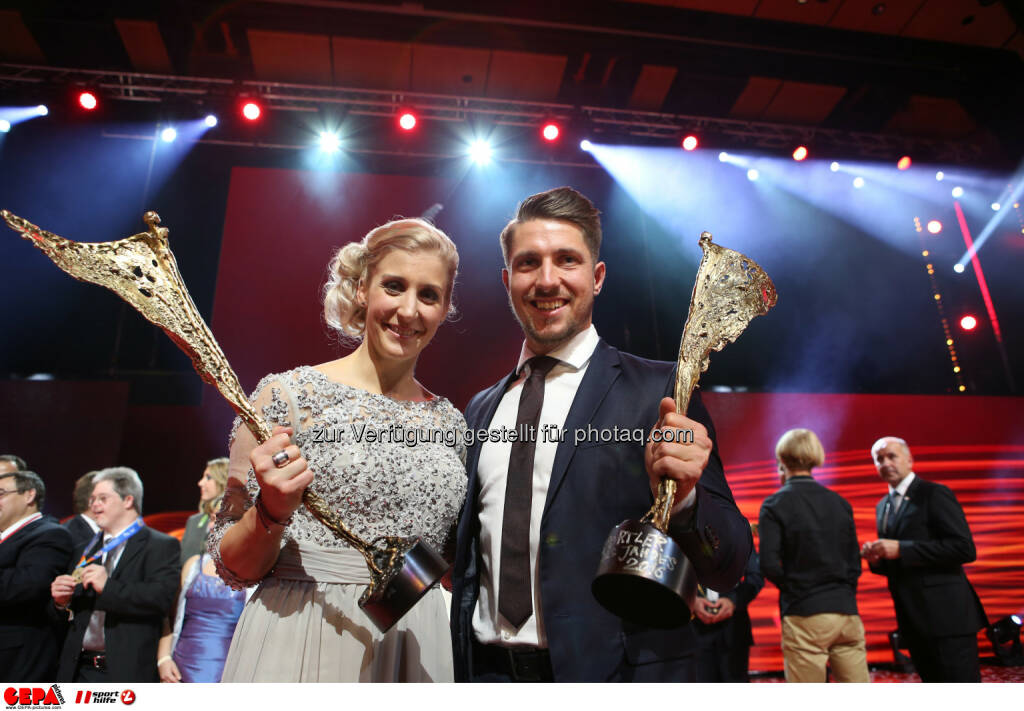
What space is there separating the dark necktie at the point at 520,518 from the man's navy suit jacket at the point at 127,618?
2.69 m

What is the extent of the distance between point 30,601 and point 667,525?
3.56 m

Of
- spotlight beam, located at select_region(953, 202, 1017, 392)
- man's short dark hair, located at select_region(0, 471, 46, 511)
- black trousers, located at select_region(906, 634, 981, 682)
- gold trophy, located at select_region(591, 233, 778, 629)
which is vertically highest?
spotlight beam, located at select_region(953, 202, 1017, 392)

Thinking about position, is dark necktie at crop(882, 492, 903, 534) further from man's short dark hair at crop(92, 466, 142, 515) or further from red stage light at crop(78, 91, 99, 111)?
red stage light at crop(78, 91, 99, 111)

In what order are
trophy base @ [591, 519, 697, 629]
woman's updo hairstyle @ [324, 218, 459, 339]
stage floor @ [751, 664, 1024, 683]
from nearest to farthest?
trophy base @ [591, 519, 697, 629], woman's updo hairstyle @ [324, 218, 459, 339], stage floor @ [751, 664, 1024, 683]

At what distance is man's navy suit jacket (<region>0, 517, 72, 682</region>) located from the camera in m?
3.26

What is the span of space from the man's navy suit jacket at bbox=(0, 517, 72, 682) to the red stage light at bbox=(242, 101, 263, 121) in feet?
13.2

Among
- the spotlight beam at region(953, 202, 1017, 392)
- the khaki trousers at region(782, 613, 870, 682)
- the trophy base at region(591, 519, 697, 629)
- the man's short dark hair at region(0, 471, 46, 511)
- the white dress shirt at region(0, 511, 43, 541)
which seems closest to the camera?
the trophy base at region(591, 519, 697, 629)

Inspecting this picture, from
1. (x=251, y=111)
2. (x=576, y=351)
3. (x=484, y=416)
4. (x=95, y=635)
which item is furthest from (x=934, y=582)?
(x=251, y=111)

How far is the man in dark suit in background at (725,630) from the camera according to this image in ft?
13.2

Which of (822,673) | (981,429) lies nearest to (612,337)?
(822,673)

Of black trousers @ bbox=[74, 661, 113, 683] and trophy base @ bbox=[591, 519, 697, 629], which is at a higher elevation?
→ trophy base @ bbox=[591, 519, 697, 629]

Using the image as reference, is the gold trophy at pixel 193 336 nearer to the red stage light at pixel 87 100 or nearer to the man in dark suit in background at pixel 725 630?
the man in dark suit in background at pixel 725 630
